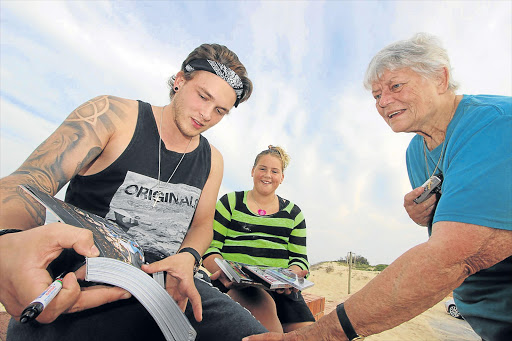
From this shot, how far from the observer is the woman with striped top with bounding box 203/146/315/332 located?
297 centimetres

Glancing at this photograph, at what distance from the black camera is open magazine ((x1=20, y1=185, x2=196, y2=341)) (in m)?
1.74

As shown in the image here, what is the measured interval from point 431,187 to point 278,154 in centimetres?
220

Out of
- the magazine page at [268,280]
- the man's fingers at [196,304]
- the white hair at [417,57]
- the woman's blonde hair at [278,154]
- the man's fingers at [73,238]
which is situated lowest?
the magazine page at [268,280]

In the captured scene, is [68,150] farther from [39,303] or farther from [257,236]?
[257,236]

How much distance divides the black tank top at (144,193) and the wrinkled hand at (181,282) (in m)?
0.36

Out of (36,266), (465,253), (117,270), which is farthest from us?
(465,253)

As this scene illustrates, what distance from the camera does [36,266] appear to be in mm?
858

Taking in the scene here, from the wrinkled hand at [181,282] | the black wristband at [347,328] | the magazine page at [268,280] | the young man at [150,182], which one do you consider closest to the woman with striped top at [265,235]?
the magazine page at [268,280]

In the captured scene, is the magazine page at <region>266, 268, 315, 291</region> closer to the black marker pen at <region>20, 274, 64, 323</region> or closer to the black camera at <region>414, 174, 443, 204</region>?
the black camera at <region>414, 174, 443, 204</region>

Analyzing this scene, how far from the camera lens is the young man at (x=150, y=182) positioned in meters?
1.24

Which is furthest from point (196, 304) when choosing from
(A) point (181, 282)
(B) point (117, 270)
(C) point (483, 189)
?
(C) point (483, 189)

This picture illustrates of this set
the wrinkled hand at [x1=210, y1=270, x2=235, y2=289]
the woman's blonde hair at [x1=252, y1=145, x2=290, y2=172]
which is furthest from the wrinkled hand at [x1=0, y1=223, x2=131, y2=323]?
the woman's blonde hair at [x1=252, y1=145, x2=290, y2=172]

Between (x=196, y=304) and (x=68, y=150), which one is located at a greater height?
(x=68, y=150)

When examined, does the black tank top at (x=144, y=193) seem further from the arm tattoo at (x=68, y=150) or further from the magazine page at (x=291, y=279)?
the magazine page at (x=291, y=279)
